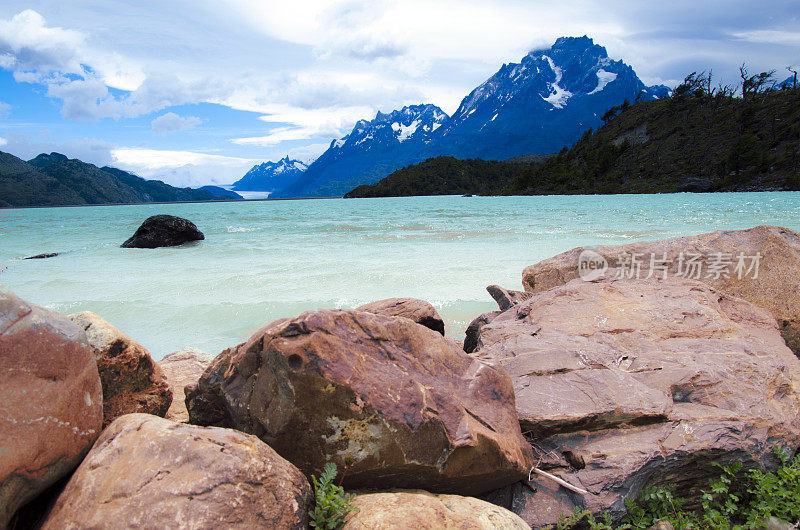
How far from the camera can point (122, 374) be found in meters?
3.32

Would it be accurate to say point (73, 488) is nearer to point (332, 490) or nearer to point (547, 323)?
point (332, 490)

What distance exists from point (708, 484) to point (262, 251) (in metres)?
20.1

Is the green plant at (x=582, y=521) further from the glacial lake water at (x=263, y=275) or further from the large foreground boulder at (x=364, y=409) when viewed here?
the glacial lake water at (x=263, y=275)

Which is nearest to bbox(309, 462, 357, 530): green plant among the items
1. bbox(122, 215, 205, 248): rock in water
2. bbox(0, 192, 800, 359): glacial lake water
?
bbox(0, 192, 800, 359): glacial lake water

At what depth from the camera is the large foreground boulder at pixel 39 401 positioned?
225cm

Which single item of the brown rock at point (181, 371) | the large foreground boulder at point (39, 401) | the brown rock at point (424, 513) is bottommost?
the brown rock at point (181, 371)

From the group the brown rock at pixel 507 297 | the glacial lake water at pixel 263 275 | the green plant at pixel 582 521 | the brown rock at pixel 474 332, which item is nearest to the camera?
the green plant at pixel 582 521

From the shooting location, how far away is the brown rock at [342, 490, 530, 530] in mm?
2373

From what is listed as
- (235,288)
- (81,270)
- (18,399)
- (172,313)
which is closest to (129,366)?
(18,399)

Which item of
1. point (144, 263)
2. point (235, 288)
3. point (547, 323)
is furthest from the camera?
point (144, 263)

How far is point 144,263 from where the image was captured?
17.8 meters

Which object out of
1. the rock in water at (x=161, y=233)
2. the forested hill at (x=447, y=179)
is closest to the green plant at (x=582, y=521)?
the rock in water at (x=161, y=233)

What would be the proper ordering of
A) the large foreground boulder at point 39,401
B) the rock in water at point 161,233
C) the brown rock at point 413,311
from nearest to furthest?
1. the large foreground boulder at point 39,401
2. the brown rock at point 413,311
3. the rock in water at point 161,233

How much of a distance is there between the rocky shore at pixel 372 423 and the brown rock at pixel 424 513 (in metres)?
0.01
